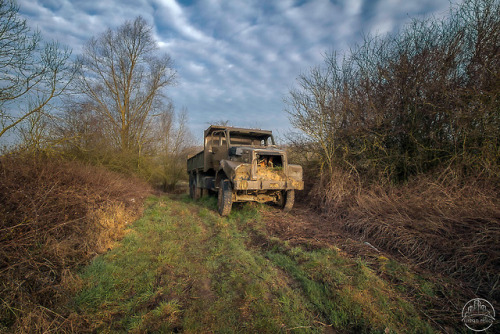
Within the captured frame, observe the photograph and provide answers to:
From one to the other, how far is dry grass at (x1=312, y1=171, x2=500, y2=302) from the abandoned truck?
4.47ft

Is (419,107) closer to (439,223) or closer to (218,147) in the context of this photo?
(439,223)

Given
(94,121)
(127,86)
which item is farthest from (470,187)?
(127,86)

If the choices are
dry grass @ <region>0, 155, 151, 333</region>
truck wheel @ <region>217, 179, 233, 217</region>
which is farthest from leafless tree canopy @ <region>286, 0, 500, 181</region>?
dry grass @ <region>0, 155, 151, 333</region>

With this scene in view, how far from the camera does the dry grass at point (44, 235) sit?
6.02 feet

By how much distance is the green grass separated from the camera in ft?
6.35

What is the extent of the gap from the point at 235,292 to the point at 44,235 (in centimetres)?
253

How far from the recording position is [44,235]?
272 cm

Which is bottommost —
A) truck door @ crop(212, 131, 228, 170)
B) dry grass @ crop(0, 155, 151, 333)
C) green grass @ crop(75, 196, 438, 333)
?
green grass @ crop(75, 196, 438, 333)

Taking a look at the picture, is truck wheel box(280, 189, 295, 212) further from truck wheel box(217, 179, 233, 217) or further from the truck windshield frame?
the truck windshield frame

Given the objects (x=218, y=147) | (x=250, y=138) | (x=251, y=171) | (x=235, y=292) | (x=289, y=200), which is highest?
(x=250, y=138)

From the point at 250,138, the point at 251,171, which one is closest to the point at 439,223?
the point at 251,171

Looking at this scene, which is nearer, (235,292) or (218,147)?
(235,292)

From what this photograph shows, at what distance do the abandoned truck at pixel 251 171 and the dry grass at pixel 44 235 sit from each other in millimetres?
2561

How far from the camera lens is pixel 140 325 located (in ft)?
6.11
